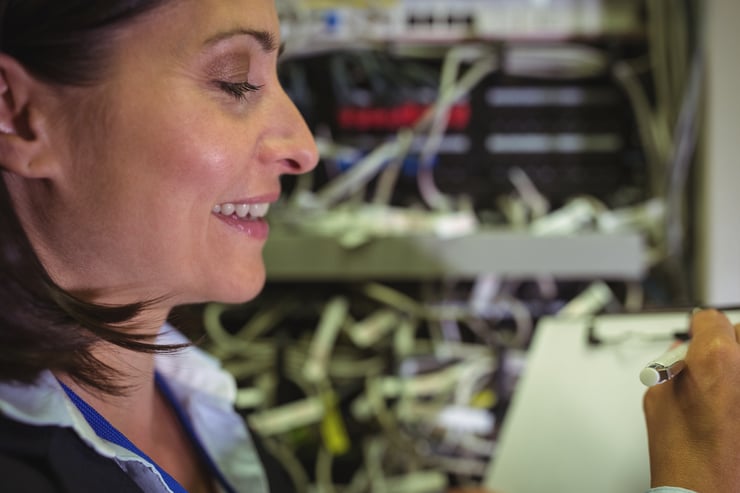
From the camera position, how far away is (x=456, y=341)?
126cm

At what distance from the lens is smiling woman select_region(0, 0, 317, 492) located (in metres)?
0.45

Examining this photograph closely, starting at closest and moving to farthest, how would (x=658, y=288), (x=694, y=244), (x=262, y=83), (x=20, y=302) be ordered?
1. (x=20, y=302)
2. (x=262, y=83)
3. (x=694, y=244)
4. (x=658, y=288)

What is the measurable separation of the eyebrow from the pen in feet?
1.26

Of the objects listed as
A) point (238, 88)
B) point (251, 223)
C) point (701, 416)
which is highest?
point (238, 88)

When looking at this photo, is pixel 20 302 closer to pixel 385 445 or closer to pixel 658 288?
pixel 385 445

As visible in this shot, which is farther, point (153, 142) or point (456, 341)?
point (456, 341)

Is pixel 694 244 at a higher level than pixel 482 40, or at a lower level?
lower

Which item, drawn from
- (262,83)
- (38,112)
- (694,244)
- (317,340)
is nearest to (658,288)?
(694,244)

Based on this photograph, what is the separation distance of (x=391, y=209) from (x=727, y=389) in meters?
0.79

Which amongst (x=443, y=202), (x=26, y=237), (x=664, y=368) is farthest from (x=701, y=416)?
(x=443, y=202)

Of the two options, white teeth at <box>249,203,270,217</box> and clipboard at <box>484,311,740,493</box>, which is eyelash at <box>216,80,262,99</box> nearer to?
white teeth at <box>249,203,270,217</box>

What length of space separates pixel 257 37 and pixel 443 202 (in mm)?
716

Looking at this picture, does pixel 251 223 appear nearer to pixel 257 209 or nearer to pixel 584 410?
pixel 257 209

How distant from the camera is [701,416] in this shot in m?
0.50
